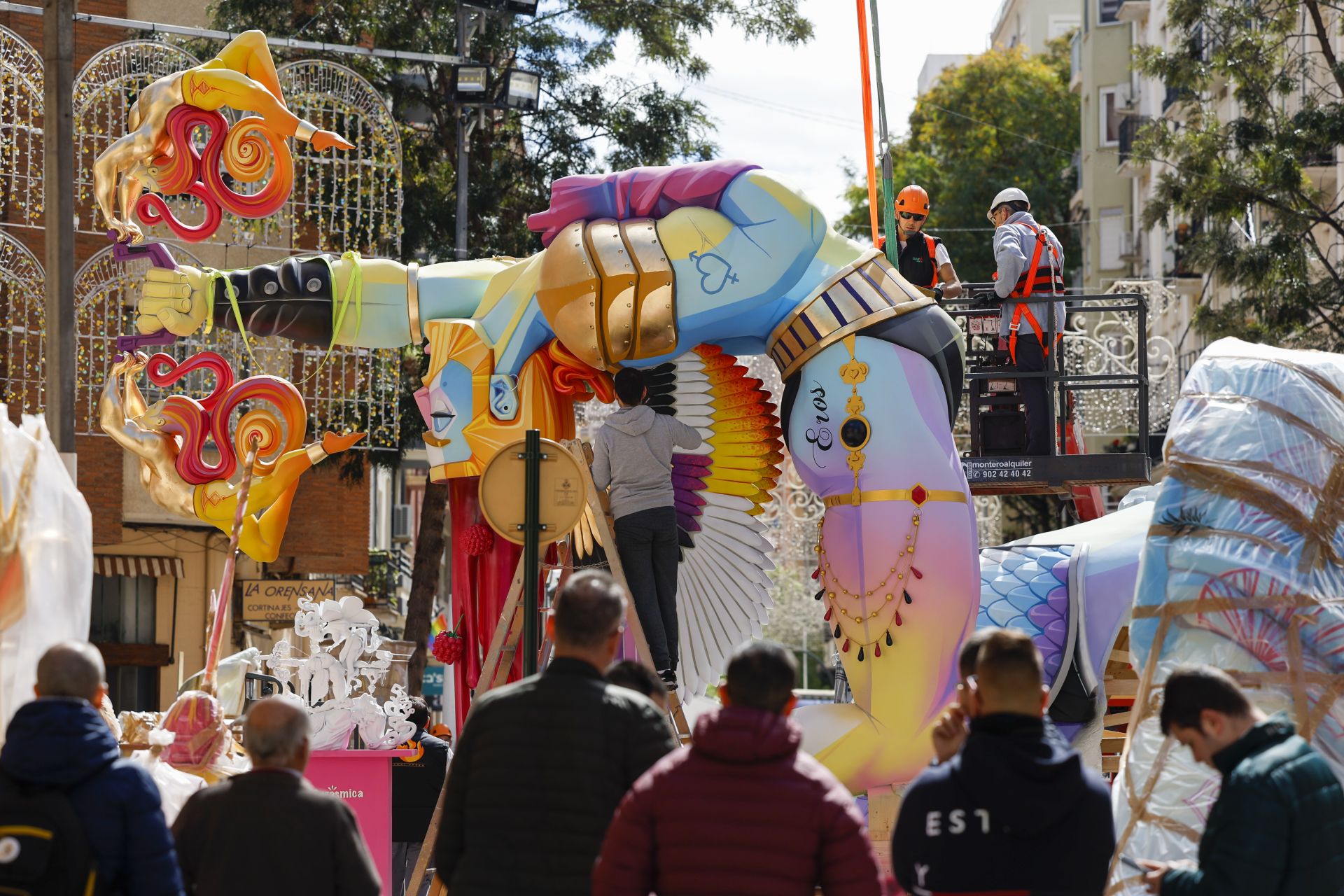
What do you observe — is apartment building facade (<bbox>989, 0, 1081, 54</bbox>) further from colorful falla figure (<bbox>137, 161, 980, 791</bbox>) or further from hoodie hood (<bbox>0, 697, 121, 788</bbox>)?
hoodie hood (<bbox>0, 697, 121, 788</bbox>)

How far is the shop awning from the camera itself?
22.8 meters

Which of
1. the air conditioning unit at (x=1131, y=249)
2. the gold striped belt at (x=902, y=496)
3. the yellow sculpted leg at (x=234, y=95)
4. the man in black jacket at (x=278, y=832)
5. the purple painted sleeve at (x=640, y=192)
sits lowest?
the man in black jacket at (x=278, y=832)

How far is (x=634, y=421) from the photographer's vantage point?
9539mm

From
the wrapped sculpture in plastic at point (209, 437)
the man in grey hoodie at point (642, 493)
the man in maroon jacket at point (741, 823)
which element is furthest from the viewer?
the wrapped sculpture in plastic at point (209, 437)

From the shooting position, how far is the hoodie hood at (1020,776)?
482 centimetres

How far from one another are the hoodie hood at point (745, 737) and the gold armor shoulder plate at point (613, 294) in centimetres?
577

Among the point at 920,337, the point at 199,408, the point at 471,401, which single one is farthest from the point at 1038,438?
the point at 199,408

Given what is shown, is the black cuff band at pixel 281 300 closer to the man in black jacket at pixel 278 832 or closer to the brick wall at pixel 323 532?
the man in black jacket at pixel 278 832

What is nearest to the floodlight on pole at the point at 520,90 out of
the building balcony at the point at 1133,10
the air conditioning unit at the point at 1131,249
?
the building balcony at the point at 1133,10

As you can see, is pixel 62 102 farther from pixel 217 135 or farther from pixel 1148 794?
pixel 1148 794

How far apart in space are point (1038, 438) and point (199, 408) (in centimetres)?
528

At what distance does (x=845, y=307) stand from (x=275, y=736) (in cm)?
570

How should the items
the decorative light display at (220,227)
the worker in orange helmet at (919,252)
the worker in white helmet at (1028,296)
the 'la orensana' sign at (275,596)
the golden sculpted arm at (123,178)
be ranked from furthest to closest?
the 'la orensana' sign at (275,596), the decorative light display at (220,227), the worker in white helmet at (1028,296), the worker in orange helmet at (919,252), the golden sculpted arm at (123,178)

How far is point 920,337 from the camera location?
407 inches
